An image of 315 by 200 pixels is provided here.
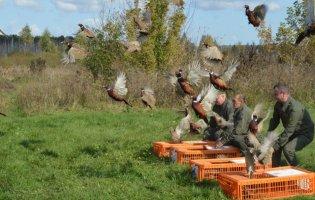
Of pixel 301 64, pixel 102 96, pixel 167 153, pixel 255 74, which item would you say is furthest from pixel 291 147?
pixel 301 64

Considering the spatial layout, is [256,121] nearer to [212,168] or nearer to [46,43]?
[212,168]

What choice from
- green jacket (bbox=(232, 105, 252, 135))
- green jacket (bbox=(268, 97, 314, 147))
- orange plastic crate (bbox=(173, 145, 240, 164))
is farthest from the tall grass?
green jacket (bbox=(268, 97, 314, 147))

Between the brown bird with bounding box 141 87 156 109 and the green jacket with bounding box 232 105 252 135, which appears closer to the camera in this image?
the brown bird with bounding box 141 87 156 109

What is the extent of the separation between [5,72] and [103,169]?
29226 millimetres

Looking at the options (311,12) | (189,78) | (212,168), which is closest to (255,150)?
(212,168)

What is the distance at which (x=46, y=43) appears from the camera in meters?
57.9

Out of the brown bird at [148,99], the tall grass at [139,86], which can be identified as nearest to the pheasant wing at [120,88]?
the brown bird at [148,99]

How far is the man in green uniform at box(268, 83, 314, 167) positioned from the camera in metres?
9.13

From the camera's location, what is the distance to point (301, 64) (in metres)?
23.9

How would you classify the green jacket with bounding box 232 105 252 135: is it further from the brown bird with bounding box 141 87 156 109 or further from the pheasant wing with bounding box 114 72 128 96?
the pheasant wing with bounding box 114 72 128 96

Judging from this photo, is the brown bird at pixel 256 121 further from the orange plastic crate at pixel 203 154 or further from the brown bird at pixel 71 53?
the brown bird at pixel 71 53

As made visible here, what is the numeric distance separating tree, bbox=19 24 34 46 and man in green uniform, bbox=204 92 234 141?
48737mm

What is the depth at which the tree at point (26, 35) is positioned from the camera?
5834 centimetres

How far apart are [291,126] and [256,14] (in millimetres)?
1956
